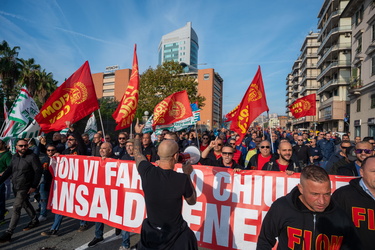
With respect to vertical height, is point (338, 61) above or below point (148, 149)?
above

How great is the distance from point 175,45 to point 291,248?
458 ft

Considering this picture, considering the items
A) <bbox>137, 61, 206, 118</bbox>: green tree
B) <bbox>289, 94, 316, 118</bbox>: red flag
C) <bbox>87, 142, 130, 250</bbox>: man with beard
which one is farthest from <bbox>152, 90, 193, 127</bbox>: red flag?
<bbox>137, 61, 206, 118</bbox>: green tree

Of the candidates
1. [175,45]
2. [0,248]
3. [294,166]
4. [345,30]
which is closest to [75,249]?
[0,248]

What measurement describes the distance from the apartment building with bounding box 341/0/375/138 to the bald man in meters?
25.6

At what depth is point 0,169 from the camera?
4.62 metres

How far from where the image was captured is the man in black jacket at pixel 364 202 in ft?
6.57

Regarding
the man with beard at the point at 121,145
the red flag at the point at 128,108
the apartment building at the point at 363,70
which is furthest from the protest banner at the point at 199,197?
the apartment building at the point at 363,70

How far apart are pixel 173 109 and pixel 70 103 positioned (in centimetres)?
372

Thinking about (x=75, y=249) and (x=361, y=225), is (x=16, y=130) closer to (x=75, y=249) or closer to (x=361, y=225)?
(x=75, y=249)

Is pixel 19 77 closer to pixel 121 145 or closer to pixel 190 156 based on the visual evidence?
pixel 121 145

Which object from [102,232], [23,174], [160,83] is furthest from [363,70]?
[23,174]

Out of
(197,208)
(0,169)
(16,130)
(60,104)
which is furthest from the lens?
(16,130)

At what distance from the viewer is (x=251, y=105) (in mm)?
6051

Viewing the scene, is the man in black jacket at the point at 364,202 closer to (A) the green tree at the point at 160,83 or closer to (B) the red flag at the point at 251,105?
(B) the red flag at the point at 251,105
